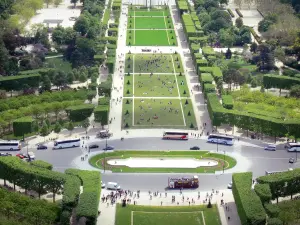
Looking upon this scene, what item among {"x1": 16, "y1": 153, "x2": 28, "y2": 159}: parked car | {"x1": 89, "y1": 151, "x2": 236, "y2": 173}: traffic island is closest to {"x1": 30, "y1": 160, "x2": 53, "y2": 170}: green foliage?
{"x1": 16, "y1": 153, "x2": 28, "y2": 159}: parked car

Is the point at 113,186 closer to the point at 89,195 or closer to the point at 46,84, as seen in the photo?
the point at 89,195

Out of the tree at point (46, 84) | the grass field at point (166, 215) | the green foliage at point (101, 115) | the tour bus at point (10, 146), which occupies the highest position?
the tree at point (46, 84)

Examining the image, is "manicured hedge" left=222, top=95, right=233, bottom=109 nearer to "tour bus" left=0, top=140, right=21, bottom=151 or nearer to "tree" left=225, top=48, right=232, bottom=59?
"tree" left=225, top=48, right=232, bottom=59

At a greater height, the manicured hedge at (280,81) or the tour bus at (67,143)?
the manicured hedge at (280,81)

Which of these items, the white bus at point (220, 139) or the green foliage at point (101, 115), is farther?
the green foliage at point (101, 115)

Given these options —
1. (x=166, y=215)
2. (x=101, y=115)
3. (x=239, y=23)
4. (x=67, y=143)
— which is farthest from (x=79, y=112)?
(x=239, y=23)

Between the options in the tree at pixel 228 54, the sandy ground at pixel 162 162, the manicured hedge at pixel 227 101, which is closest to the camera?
the sandy ground at pixel 162 162

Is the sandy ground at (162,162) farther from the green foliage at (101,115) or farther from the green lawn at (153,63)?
the green lawn at (153,63)

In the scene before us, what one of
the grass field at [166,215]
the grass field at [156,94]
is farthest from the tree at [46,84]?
the grass field at [166,215]
